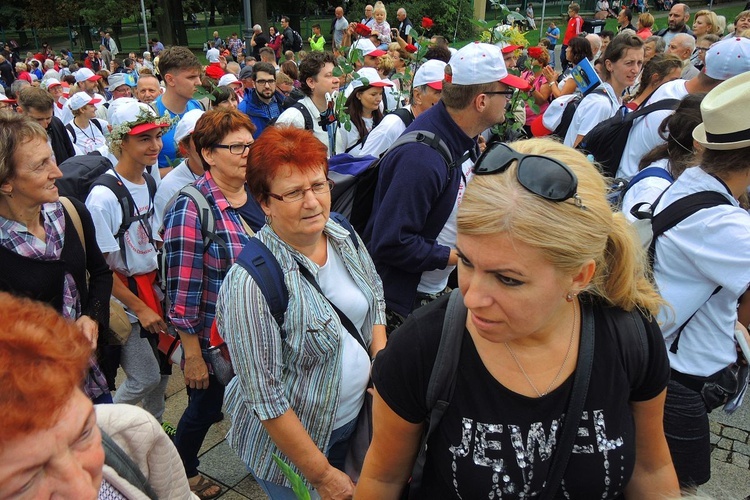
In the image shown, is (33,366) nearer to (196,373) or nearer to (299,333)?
(299,333)

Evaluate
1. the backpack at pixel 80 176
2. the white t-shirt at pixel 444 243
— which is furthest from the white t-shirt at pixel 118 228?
the white t-shirt at pixel 444 243

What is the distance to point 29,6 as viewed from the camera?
41.5 m

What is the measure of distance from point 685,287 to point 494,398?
115 cm

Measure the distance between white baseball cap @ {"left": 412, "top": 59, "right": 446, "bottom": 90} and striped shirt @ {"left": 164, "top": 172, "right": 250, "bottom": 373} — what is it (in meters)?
2.96

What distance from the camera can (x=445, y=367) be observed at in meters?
1.61

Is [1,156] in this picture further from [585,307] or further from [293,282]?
[585,307]

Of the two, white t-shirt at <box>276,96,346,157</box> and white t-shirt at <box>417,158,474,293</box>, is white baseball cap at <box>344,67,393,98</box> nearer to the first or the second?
white t-shirt at <box>276,96,346,157</box>

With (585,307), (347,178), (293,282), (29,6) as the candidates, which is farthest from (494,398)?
(29,6)

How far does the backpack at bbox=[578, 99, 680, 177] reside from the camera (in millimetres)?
4277

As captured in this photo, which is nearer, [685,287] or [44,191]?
[685,287]

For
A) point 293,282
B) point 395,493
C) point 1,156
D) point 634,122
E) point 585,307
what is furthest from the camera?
point 634,122

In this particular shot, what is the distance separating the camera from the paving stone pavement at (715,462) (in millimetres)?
3354

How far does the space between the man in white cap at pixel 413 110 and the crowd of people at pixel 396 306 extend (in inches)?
55.3

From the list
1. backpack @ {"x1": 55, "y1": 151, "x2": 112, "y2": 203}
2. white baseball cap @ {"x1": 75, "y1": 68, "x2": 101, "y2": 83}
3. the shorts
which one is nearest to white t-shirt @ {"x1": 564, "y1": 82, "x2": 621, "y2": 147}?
the shorts
